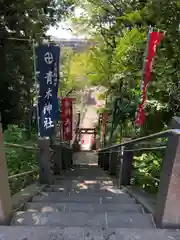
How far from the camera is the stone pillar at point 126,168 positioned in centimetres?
498

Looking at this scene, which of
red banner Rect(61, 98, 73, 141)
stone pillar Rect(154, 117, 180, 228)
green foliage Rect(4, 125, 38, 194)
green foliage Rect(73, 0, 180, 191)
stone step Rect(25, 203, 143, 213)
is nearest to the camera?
stone pillar Rect(154, 117, 180, 228)

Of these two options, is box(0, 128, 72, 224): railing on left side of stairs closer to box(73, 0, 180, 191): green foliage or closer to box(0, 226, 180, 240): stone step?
box(0, 226, 180, 240): stone step

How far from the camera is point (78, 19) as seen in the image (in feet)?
49.3

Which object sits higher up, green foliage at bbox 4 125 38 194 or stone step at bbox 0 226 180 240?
stone step at bbox 0 226 180 240

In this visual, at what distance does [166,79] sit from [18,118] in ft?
18.6

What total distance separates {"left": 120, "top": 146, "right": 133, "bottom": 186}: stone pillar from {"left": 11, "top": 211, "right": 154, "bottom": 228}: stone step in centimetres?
212

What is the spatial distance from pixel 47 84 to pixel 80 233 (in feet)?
13.3

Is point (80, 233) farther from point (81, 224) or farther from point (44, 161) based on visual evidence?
point (44, 161)

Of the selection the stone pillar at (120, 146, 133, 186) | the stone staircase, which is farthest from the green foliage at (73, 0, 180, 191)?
the stone staircase

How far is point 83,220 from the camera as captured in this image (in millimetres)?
2764

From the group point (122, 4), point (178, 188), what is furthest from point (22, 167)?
point (122, 4)

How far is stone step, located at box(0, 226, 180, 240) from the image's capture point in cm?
226

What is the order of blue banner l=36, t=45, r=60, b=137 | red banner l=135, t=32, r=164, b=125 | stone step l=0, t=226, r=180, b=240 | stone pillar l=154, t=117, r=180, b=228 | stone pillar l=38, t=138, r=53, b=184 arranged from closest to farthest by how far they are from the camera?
stone step l=0, t=226, r=180, b=240
stone pillar l=154, t=117, r=180, b=228
stone pillar l=38, t=138, r=53, b=184
blue banner l=36, t=45, r=60, b=137
red banner l=135, t=32, r=164, b=125

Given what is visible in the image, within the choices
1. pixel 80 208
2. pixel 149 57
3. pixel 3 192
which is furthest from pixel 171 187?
pixel 149 57
